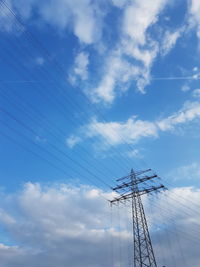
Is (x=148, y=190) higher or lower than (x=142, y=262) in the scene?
higher

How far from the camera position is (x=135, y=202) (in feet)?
129

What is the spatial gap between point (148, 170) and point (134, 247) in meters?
11.0

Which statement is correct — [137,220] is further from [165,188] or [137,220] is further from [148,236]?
[165,188]

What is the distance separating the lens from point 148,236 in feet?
119

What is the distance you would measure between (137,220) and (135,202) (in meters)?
2.64

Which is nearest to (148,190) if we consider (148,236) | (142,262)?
(148,236)

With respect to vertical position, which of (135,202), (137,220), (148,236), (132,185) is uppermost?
(132,185)

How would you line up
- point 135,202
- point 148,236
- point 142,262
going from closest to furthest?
1. point 142,262
2. point 148,236
3. point 135,202

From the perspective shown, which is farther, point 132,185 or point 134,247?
point 132,185

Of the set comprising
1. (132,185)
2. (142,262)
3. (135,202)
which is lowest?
(142,262)

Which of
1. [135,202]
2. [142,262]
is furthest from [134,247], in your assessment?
[135,202]

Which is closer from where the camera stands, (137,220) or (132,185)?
(137,220)

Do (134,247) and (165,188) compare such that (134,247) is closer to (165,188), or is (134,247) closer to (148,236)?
(148,236)

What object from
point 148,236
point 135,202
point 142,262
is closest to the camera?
point 142,262
